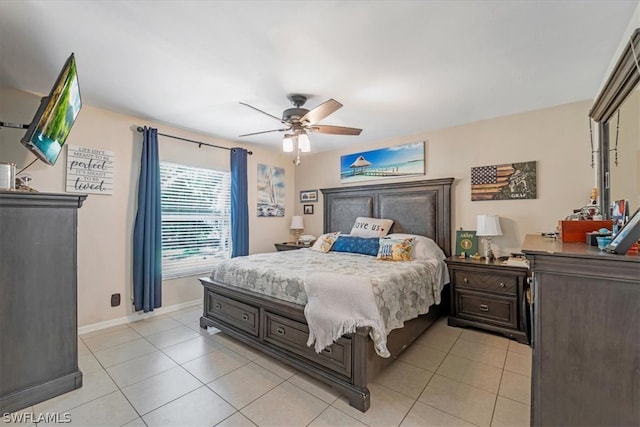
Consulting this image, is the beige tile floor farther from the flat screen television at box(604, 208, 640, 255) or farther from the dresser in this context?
the flat screen television at box(604, 208, 640, 255)

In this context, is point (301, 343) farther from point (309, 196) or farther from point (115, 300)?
point (309, 196)

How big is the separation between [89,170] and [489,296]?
4.73m

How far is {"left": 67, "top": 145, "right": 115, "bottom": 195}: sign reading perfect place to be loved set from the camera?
302 centimetres

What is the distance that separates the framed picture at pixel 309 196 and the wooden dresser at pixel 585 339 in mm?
4241

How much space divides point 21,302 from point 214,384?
143 centimetres

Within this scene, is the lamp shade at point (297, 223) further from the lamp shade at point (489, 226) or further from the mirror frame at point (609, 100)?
the mirror frame at point (609, 100)

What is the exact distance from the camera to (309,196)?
5379mm

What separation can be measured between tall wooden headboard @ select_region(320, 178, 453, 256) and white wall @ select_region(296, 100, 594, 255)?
0.16 meters

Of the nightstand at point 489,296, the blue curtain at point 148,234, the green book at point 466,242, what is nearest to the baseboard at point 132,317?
the blue curtain at point 148,234

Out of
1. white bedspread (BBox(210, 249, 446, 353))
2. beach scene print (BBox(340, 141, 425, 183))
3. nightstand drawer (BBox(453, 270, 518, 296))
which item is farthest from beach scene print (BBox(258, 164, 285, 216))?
nightstand drawer (BBox(453, 270, 518, 296))

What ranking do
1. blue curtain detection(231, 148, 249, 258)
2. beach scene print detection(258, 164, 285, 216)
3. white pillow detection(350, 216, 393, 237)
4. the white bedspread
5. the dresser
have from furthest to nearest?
beach scene print detection(258, 164, 285, 216) < blue curtain detection(231, 148, 249, 258) < white pillow detection(350, 216, 393, 237) < the white bedspread < the dresser

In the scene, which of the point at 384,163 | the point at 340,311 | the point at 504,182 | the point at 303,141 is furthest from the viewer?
the point at 384,163

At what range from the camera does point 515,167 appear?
3305 mm

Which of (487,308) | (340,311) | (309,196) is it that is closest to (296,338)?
(340,311)
